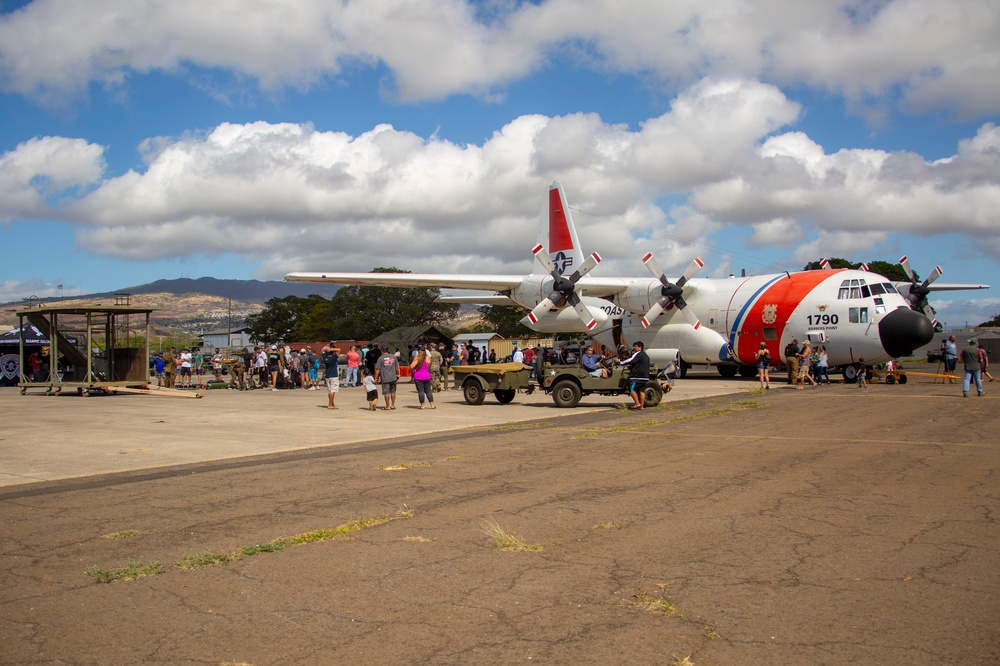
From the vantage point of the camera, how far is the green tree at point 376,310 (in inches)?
3214

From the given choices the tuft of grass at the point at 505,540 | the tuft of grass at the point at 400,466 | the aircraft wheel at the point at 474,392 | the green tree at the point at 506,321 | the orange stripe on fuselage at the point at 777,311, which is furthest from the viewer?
the green tree at the point at 506,321

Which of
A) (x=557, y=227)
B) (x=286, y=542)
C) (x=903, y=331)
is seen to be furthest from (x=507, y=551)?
(x=557, y=227)

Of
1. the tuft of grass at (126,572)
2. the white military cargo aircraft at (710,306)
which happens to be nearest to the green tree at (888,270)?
the white military cargo aircraft at (710,306)

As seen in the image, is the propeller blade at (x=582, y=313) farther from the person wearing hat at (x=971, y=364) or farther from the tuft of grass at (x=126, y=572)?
the tuft of grass at (x=126, y=572)

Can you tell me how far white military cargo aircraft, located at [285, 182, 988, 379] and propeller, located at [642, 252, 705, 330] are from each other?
0.04 m

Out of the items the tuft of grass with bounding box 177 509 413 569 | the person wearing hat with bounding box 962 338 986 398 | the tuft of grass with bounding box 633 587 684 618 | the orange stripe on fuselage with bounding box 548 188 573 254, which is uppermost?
the orange stripe on fuselage with bounding box 548 188 573 254

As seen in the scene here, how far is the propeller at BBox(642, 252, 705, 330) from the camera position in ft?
102

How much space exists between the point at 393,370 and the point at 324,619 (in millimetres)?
14469

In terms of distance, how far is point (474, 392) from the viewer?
20.0 metres

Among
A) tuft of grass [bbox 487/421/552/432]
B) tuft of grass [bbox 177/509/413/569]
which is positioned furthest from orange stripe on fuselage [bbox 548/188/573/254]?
tuft of grass [bbox 177/509/413/569]

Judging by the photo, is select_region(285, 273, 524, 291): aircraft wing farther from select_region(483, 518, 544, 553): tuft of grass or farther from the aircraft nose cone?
select_region(483, 518, 544, 553): tuft of grass

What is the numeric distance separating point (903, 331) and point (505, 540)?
2248 cm

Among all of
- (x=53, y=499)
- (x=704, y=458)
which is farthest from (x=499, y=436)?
(x=53, y=499)

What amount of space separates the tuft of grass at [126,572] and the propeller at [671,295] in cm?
2722
